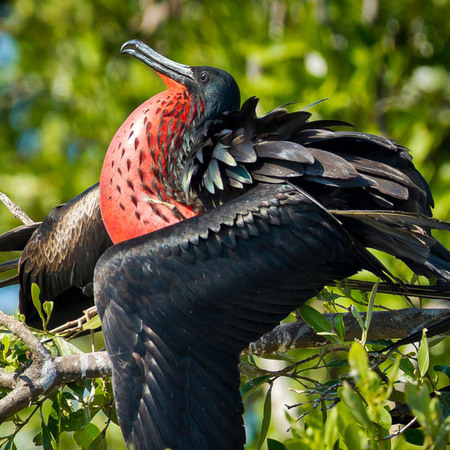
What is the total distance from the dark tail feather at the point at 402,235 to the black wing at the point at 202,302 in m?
0.08

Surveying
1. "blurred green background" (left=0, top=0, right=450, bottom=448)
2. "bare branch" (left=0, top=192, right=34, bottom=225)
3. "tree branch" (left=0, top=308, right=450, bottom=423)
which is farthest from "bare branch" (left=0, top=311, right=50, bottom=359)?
"blurred green background" (left=0, top=0, right=450, bottom=448)

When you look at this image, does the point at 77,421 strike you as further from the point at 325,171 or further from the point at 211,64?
the point at 211,64

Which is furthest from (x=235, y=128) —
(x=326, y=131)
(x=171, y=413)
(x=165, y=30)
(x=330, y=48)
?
(x=165, y=30)

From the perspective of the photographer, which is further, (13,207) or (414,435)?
(13,207)

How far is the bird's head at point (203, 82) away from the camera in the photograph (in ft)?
9.43

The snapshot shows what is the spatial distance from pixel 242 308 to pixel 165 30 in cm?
366

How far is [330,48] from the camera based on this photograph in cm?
477

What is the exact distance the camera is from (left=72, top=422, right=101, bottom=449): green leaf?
8.19 feet

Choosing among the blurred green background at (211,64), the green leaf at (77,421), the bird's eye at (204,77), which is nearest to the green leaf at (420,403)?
the green leaf at (77,421)

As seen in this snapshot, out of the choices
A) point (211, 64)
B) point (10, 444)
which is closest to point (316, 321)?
point (10, 444)

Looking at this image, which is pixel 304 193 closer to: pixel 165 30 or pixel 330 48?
pixel 330 48

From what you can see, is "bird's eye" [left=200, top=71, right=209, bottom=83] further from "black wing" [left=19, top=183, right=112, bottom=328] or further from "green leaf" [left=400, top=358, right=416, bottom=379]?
"green leaf" [left=400, top=358, right=416, bottom=379]

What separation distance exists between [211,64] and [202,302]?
2.99 metres

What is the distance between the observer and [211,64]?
16.7 ft
